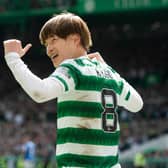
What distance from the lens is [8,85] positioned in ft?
95.7

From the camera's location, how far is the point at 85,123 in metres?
3.64

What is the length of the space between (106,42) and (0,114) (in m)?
5.77

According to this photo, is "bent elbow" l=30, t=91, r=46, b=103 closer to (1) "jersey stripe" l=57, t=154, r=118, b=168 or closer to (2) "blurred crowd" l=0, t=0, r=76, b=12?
(1) "jersey stripe" l=57, t=154, r=118, b=168

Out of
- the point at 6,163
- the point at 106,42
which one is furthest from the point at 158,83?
the point at 6,163

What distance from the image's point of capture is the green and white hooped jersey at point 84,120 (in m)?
3.62

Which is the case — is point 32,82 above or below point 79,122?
above

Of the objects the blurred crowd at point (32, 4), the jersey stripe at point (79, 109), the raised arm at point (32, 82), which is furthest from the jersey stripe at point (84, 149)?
the blurred crowd at point (32, 4)

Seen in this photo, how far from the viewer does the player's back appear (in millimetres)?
3627

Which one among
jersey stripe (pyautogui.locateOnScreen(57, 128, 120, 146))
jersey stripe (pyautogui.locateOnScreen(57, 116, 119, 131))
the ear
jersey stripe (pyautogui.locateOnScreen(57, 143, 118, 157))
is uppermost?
the ear

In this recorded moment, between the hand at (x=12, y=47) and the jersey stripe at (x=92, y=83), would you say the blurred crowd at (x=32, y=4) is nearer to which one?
the jersey stripe at (x=92, y=83)

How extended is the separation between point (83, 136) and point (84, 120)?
0.08m

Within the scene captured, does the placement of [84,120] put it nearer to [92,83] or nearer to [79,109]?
[79,109]

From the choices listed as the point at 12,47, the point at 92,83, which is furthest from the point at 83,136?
the point at 12,47

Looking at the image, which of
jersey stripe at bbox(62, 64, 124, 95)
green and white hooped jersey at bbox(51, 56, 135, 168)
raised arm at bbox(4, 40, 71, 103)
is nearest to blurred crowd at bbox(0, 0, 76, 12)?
jersey stripe at bbox(62, 64, 124, 95)
